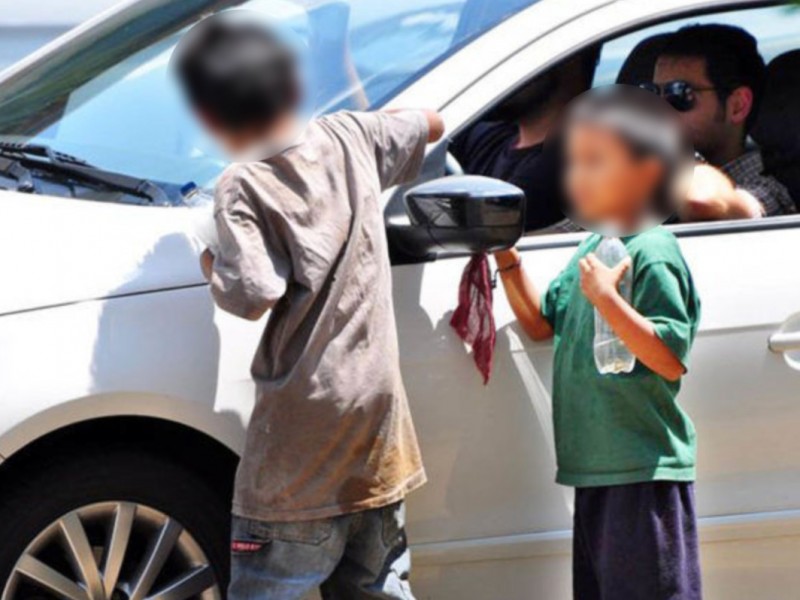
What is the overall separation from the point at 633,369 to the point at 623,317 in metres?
0.16

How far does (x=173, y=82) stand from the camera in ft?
13.3

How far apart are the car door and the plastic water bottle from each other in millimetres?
231

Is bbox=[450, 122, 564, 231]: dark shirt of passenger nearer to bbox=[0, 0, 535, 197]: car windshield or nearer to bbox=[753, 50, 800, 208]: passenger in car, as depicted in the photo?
bbox=[0, 0, 535, 197]: car windshield

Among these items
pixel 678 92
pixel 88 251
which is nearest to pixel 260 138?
pixel 88 251

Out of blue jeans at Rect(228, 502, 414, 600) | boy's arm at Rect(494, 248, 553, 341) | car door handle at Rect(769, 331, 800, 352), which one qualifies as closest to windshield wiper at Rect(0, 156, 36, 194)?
blue jeans at Rect(228, 502, 414, 600)

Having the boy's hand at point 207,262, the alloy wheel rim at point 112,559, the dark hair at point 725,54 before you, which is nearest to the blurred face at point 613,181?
the dark hair at point 725,54

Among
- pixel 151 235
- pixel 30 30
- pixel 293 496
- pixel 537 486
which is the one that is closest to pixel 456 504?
pixel 537 486

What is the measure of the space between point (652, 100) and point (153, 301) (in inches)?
43.2

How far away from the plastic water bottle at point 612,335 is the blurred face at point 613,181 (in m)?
0.05

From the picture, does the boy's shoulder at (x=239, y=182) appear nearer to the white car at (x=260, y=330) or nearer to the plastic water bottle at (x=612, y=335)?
the white car at (x=260, y=330)

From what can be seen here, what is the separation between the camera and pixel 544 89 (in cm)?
405

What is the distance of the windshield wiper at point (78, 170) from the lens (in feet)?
12.8

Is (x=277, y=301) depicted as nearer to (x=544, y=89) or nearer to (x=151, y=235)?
(x=151, y=235)

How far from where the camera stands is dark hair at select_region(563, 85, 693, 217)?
3631 mm
